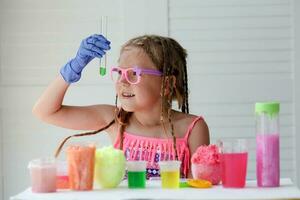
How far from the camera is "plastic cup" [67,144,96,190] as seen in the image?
162 cm

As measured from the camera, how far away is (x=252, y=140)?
3002 mm

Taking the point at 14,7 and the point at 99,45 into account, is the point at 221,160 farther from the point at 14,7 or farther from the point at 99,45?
the point at 14,7

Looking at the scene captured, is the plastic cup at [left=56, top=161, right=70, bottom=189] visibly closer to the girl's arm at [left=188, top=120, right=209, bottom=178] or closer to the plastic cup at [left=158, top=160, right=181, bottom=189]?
the plastic cup at [left=158, top=160, right=181, bottom=189]

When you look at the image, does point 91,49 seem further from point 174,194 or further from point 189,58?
point 189,58

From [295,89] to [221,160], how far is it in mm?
1444

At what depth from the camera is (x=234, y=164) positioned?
1635mm

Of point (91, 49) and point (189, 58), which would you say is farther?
point (189, 58)

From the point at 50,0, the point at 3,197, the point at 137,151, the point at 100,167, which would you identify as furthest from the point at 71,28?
the point at 100,167

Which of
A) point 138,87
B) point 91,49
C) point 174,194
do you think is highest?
point 91,49

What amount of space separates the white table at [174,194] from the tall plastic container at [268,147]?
29 millimetres

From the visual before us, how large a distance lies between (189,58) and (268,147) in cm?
143

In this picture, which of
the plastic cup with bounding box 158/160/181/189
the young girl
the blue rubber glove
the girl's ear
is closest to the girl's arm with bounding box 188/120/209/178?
the young girl

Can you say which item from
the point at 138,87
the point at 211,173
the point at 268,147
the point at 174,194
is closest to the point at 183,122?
the point at 138,87

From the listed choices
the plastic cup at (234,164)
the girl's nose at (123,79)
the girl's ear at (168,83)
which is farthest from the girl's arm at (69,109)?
the plastic cup at (234,164)
